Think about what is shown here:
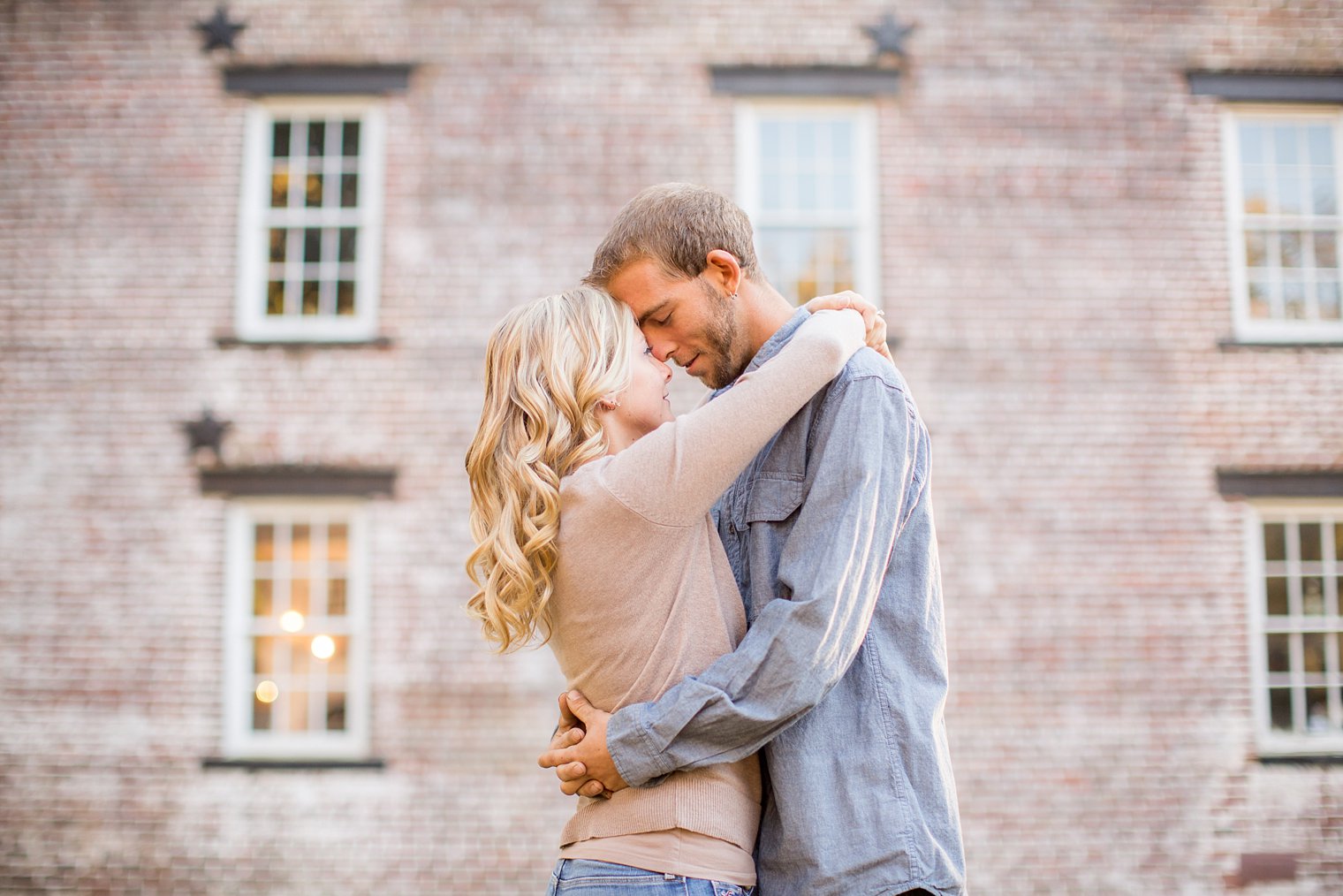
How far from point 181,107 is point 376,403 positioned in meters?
2.89

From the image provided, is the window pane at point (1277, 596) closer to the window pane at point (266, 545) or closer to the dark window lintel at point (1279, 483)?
the dark window lintel at point (1279, 483)

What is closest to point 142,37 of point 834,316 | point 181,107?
point 181,107

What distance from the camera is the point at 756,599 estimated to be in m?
2.12

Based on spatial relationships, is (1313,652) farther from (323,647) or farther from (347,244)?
(347,244)

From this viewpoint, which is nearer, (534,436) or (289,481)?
(534,436)

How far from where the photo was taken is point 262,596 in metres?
8.08

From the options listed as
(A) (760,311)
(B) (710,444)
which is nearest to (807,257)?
(A) (760,311)

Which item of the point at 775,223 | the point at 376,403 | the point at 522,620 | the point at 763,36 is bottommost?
the point at 522,620

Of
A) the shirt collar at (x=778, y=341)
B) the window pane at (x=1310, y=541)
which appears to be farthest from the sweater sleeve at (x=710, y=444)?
the window pane at (x=1310, y=541)

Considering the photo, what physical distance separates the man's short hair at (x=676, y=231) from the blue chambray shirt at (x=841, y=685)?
1.38 ft

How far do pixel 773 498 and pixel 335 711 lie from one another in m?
6.71

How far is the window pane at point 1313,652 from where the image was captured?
7.99 m

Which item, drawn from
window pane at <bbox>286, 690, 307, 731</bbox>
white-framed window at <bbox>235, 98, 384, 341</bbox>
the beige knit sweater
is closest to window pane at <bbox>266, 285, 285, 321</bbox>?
white-framed window at <bbox>235, 98, 384, 341</bbox>

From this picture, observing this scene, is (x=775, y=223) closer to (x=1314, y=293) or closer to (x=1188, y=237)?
(x=1188, y=237)
